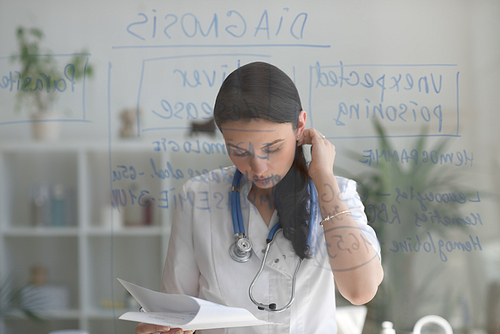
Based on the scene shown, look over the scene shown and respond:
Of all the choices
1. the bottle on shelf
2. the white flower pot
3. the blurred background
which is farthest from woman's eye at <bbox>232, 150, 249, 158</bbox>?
the white flower pot

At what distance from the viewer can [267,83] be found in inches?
36.9

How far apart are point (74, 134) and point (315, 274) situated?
127 cm

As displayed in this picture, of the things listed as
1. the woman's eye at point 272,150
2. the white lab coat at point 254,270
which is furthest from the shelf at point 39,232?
the woman's eye at point 272,150

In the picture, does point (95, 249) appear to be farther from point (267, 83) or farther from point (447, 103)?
point (447, 103)

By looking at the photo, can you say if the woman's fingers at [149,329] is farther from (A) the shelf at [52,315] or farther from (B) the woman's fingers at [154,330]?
(A) the shelf at [52,315]

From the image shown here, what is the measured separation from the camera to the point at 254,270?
987mm

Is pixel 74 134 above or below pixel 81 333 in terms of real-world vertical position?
above

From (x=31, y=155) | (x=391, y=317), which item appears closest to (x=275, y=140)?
(x=391, y=317)

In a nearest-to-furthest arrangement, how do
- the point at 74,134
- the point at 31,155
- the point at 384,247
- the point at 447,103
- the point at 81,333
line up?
the point at 447,103, the point at 384,247, the point at 81,333, the point at 74,134, the point at 31,155

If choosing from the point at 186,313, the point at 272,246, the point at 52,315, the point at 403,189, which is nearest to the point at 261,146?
the point at 272,246

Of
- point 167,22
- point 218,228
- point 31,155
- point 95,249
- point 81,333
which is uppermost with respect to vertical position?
point 167,22

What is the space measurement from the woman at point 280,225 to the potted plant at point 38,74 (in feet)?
2.42

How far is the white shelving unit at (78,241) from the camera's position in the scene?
5.72 ft

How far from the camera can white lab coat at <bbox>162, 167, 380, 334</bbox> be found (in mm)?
976
